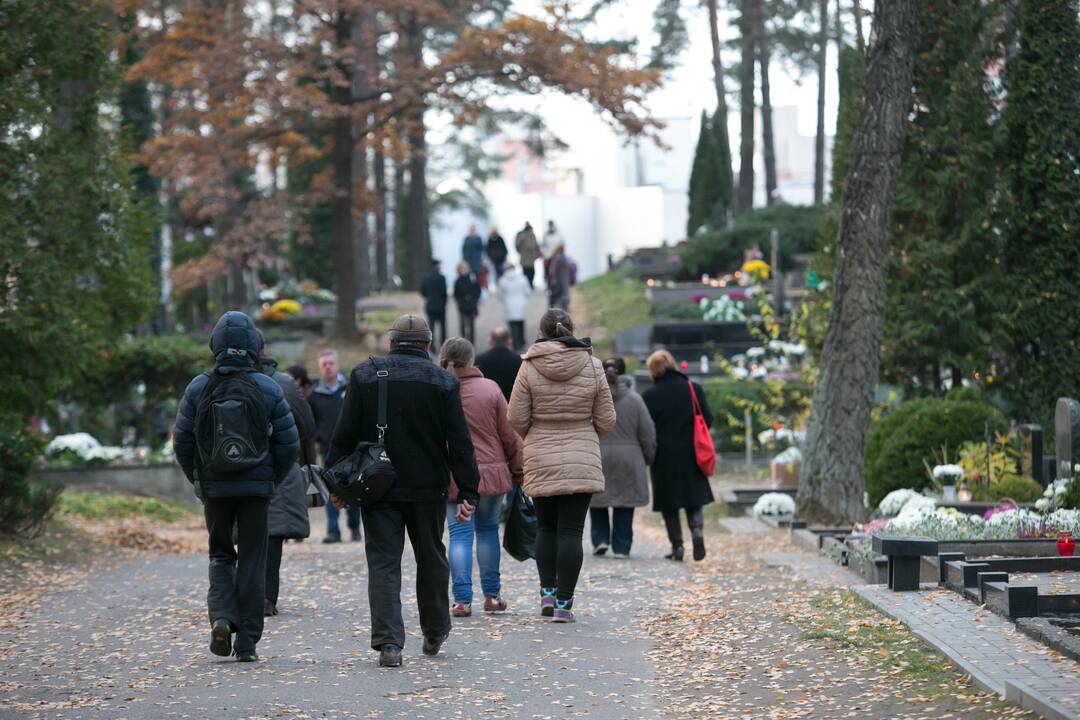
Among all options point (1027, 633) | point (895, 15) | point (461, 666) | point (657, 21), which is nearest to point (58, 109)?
point (895, 15)

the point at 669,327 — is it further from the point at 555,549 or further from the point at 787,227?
the point at 555,549

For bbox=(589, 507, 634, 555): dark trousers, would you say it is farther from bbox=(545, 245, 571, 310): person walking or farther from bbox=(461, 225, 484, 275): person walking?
bbox=(461, 225, 484, 275): person walking

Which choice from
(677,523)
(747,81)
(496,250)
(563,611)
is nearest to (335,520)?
(677,523)

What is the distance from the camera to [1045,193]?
17.5 meters

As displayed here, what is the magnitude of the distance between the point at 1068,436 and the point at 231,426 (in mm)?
7535

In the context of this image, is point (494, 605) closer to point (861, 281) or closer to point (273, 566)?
point (273, 566)

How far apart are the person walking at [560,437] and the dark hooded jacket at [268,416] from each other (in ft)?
5.65

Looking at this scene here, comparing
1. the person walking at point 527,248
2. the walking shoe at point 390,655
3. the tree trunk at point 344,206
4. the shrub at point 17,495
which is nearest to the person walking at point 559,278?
the person walking at point 527,248

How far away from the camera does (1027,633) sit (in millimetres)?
8117

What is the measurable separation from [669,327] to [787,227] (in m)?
9.92

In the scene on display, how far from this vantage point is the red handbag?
14.1 meters

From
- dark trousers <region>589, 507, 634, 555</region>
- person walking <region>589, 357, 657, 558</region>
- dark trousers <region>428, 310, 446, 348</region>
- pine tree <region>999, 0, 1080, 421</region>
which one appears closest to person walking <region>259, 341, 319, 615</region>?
person walking <region>589, 357, 657, 558</region>

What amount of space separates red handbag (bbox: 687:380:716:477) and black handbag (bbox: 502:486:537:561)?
4021mm

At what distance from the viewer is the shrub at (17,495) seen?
1474 centimetres
